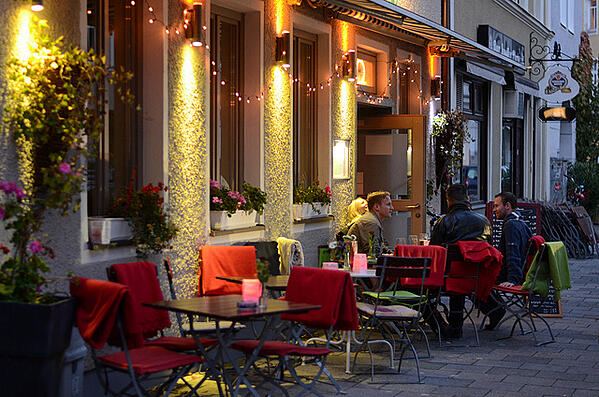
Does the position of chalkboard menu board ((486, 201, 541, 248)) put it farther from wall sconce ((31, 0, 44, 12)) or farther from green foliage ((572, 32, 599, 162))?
green foliage ((572, 32, 599, 162))

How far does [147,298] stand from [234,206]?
220 cm

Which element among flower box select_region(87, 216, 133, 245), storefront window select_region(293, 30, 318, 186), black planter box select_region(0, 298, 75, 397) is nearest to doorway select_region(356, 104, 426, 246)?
storefront window select_region(293, 30, 318, 186)

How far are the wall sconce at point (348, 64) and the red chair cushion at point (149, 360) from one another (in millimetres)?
6105

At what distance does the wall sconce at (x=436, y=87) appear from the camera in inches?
575

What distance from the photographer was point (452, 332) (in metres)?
9.84

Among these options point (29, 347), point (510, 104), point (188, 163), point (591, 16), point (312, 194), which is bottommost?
point (29, 347)

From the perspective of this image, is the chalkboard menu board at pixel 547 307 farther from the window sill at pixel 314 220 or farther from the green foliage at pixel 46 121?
the green foliage at pixel 46 121

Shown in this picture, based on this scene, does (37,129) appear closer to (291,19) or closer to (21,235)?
(21,235)

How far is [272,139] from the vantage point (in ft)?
32.7

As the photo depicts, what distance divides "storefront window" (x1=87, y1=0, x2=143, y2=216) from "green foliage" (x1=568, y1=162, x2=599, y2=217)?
694 inches

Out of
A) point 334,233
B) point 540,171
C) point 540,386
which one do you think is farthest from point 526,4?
point 540,386

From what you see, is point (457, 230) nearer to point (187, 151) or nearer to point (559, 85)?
point (187, 151)

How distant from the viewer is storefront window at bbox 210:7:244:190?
9305 millimetres

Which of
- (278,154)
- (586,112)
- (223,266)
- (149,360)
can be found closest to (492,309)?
(278,154)
